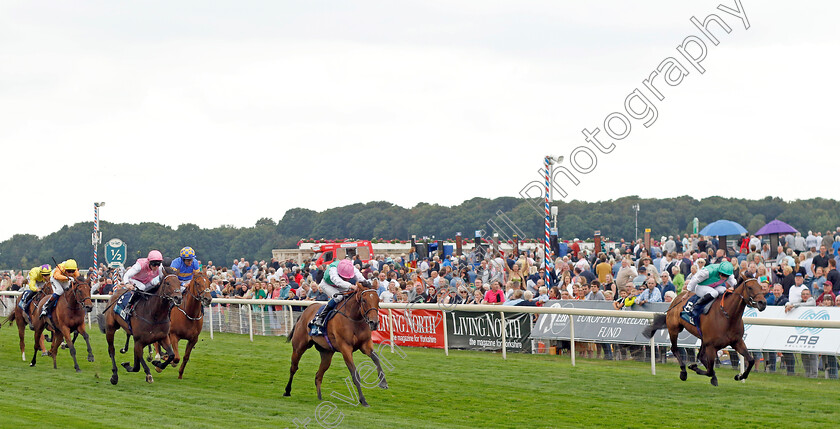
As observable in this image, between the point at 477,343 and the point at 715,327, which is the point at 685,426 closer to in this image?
the point at 715,327

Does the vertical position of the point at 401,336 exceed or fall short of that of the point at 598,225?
it falls short

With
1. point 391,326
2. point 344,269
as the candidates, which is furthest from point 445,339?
point 344,269

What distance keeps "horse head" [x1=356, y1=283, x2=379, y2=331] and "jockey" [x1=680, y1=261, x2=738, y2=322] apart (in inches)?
146

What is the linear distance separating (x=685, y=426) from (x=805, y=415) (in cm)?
128

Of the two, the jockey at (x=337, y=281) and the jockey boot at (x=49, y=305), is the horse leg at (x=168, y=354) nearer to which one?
the jockey at (x=337, y=281)

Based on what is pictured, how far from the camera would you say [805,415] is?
8.59 meters

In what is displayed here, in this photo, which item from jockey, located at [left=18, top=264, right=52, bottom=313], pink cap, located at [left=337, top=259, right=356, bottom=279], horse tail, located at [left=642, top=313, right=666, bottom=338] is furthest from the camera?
jockey, located at [left=18, top=264, right=52, bottom=313]

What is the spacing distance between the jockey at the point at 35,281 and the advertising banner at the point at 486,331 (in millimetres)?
6362

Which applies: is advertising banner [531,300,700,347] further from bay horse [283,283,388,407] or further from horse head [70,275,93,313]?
horse head [70,275,93,313]

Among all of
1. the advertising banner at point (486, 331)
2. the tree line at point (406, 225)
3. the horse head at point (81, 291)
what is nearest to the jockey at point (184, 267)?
the horse head at point (81, 291)

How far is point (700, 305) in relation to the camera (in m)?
10.4

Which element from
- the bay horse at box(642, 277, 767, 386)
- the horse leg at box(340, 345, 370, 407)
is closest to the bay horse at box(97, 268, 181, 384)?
the horse leg at box(340, 345, 370, 407)

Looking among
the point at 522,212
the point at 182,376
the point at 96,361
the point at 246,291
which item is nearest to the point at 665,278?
the point at 182,376

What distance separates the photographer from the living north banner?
1509cm
